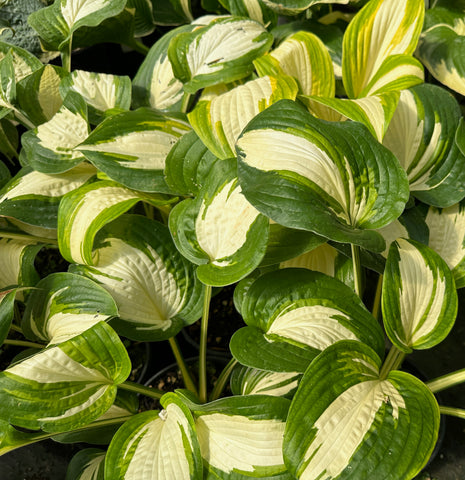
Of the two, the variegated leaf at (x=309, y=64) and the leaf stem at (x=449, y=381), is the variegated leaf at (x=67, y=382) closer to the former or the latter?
the leaf stem at (x=449, y=381)

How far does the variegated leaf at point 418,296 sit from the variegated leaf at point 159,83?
2.04 ft

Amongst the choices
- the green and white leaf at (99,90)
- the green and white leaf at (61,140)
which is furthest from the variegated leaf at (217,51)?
the green and white leaf at (61,140)

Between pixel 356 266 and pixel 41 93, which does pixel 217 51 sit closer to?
pixel 41 93

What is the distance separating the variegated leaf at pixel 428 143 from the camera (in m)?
0.87

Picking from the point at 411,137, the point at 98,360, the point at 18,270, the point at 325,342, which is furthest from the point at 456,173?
the point at 18,270

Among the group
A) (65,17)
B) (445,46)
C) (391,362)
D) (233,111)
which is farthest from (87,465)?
(445,46)

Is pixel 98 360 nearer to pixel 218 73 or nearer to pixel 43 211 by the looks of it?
pixel 43 211

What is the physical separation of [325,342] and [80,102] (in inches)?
26.0

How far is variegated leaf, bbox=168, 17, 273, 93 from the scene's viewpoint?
1.03 m

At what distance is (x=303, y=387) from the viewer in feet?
2.02

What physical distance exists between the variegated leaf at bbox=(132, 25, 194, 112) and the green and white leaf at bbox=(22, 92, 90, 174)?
0.69 feet

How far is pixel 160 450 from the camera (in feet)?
2.30

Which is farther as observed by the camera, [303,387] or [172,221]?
[172,221]

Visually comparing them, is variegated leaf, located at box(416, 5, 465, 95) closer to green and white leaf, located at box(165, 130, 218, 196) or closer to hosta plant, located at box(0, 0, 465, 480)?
hosta plant, located at box(0, 0, 465, 480)
